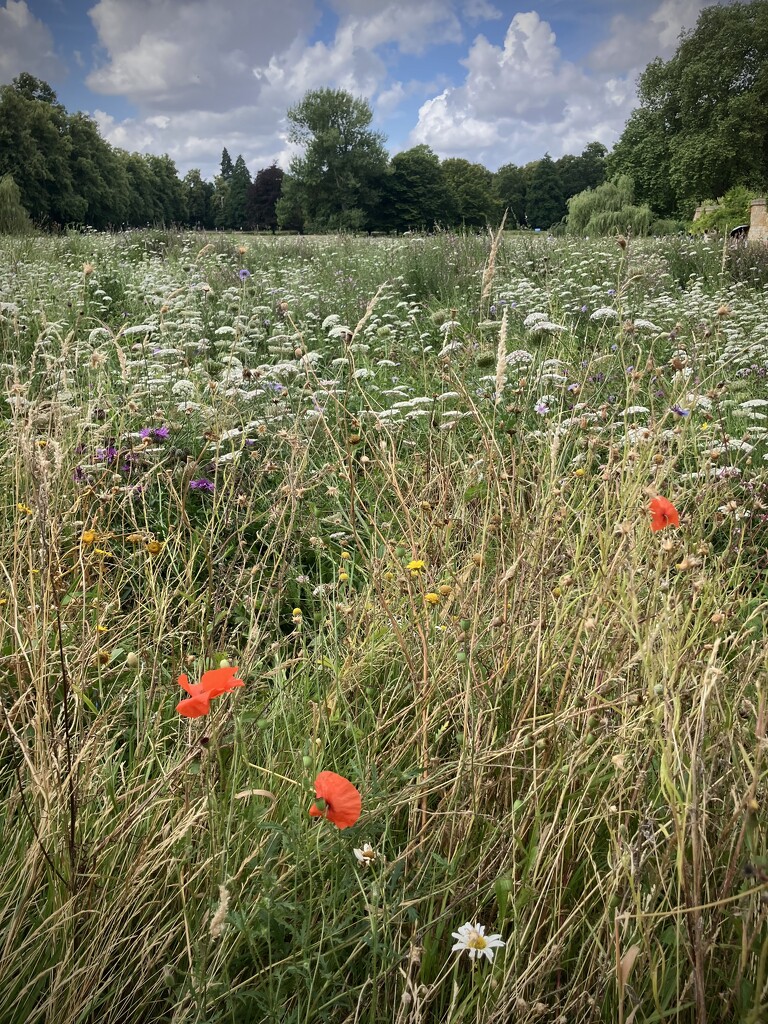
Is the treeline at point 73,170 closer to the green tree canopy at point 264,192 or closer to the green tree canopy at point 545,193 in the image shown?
the green tree canopy at point 264,192

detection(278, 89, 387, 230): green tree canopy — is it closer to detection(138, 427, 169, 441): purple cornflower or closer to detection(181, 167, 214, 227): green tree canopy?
detection(181, 167, 214, 227): green tree canopy

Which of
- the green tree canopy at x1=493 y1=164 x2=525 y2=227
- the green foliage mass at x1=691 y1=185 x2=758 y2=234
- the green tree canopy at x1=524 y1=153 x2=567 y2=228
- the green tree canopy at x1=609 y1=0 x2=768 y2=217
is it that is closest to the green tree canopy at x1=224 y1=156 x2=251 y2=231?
the green tree canopy at x1=493 y1=164 x2=525 y2=227

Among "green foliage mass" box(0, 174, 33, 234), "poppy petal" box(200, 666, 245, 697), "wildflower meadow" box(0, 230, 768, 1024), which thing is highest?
"green foliage mass" box(0, 174, 33, 234)

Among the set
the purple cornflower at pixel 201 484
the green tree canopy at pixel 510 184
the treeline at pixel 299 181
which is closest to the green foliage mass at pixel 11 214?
the treeline at pixel 299 181

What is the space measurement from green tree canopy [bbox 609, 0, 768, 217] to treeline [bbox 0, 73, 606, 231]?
683cm

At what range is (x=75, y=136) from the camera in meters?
41.4

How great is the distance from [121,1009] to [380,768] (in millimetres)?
615

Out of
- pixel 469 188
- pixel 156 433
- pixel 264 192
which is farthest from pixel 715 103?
pixel 264 192

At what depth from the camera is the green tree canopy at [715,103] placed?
2400 cm

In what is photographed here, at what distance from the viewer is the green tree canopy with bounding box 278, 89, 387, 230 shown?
52375mm

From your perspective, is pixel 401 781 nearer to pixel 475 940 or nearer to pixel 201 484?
pixel 475 940

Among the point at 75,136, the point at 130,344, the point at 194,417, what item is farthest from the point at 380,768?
the point at 75,136

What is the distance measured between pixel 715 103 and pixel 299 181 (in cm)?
3420

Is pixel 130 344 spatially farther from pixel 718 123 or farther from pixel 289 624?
pixel 718 123
